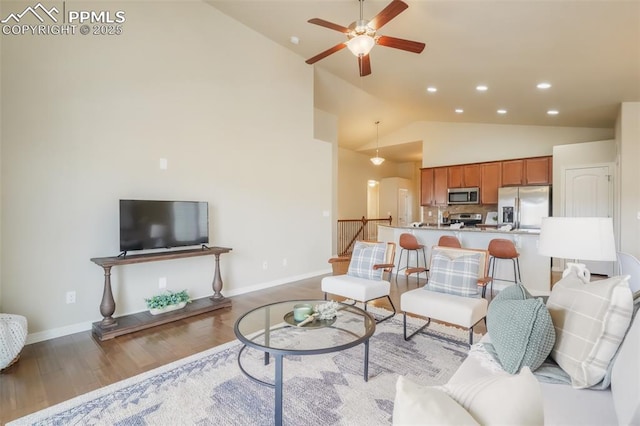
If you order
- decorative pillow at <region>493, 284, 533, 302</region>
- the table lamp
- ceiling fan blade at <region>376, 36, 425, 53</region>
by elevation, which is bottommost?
decorative pillow at <region>493, 284, 533, 302</region>

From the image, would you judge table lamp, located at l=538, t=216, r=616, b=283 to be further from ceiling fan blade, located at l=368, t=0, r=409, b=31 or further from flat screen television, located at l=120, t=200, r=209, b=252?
flat screen television, located at l=120, t=200, r=209, b=252

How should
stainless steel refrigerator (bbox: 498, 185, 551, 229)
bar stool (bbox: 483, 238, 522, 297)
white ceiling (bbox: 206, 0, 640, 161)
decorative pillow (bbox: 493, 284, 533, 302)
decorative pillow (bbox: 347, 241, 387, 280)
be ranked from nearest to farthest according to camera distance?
decorative pillow (bbox: 493, 284, 533, 302), white ceiling (bbox: 206, 0, 640, 161), decorative pillow (bbox: 347, 241, 387, 280), bar stool (bbox: 483, 238, 522, 297), stainless steel refrigerator (bbox: 498, 185, 551, 229)

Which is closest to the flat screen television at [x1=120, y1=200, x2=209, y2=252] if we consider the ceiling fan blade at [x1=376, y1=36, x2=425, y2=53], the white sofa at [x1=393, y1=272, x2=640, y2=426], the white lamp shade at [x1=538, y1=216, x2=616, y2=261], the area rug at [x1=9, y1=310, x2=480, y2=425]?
the area rug at [x1=9, y1=310, x2=480, y2=425]

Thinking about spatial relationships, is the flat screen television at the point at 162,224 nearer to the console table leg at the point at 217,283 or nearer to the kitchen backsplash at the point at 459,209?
the console table leg at the point at 217,283

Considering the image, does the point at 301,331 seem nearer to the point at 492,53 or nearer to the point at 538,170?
the point at 492,53

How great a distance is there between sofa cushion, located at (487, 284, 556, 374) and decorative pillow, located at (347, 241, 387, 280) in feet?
6.92

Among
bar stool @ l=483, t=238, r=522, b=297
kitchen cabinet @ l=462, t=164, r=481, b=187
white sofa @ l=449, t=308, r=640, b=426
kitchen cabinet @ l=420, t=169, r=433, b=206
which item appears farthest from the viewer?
kitchen cabinet @ l=420, t=169, r=433, b=206

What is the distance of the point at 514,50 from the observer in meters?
3.60

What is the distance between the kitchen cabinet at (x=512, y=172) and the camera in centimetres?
686

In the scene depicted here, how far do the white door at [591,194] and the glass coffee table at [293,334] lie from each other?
5421 millimetres

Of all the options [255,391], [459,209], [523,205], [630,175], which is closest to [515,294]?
[255,391]

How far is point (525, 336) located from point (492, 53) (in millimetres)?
3652

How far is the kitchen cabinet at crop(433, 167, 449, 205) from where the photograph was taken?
8094 mm

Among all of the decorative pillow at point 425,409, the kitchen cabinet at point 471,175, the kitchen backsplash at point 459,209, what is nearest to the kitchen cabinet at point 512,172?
the kitchen cabinet at point 471,175
